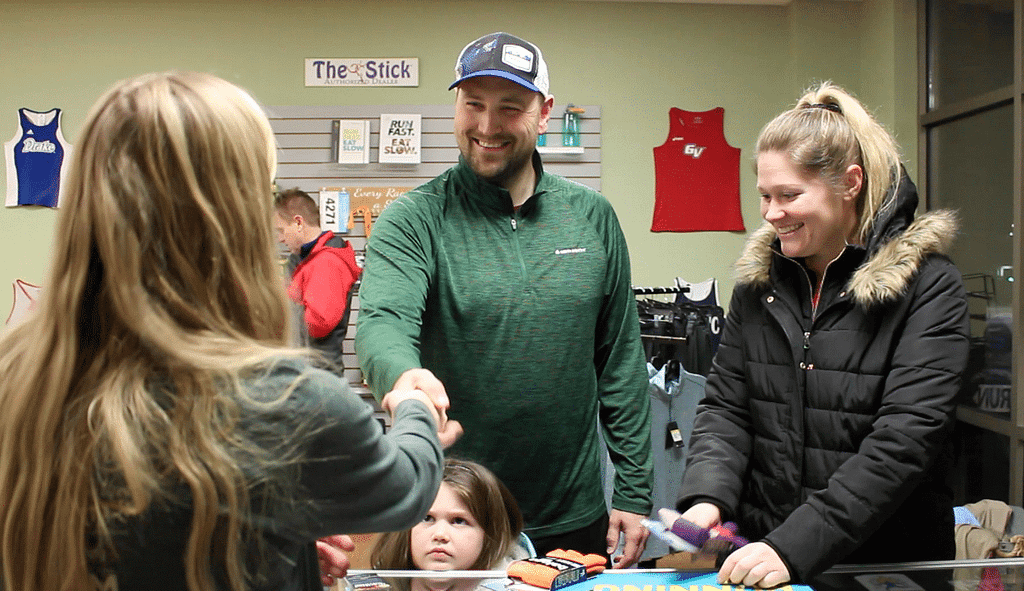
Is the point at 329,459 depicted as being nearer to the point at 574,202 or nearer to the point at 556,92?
the point at 574,202

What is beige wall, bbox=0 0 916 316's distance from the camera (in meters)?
5.48

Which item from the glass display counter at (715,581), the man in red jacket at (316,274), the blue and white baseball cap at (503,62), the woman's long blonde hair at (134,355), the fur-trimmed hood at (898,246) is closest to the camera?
the woman's long blonde hair at (134,355)

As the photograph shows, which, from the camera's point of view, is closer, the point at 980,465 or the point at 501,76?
the point at 501,76

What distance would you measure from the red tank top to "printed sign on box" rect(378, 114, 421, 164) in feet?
5.28

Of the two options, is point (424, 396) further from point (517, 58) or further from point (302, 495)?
point (517, 58)

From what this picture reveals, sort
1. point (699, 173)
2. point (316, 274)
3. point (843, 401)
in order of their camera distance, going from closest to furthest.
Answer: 1. point (843, 401)
2. point (316, 274)
3. point (699, 173)

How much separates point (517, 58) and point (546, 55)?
156 inches

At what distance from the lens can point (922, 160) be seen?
5.08m

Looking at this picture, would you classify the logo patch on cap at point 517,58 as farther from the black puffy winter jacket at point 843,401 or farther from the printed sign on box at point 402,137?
the printed sign on box at point 402,137

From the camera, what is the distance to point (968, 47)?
4680mm

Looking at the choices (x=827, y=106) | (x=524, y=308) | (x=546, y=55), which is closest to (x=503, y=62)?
(x=524, y=308)

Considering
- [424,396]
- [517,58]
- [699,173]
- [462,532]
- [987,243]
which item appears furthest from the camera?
[699,173]

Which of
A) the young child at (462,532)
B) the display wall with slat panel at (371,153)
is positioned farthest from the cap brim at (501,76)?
the display wall with slat panel at (371,153)

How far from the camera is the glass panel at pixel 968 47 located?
435 centimetres
